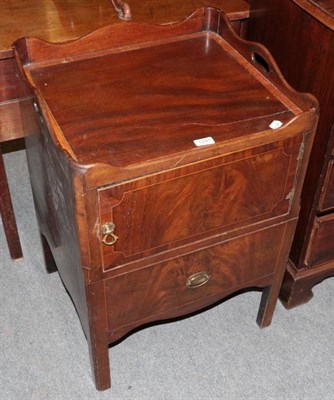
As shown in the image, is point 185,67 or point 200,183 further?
point 185,67

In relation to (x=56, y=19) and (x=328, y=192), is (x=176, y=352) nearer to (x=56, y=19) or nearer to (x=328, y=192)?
(x=328, y=192)

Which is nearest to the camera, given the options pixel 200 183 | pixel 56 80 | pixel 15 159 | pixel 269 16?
pixel 200 183

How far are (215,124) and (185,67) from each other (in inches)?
8.4

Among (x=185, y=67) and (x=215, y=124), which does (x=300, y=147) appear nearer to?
(x=215, y=124)

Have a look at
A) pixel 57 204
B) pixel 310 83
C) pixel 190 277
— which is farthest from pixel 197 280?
pixel 310 83

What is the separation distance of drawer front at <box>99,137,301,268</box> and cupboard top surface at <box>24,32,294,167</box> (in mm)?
49

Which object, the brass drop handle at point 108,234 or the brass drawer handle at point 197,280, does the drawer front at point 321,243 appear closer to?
the brass drawer handle at point 197,280

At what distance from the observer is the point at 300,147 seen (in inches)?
43.1

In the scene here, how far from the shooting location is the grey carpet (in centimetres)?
140

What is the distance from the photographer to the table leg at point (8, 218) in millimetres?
1500

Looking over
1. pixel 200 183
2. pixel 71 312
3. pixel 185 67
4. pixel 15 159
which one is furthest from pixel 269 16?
pixel 15 159

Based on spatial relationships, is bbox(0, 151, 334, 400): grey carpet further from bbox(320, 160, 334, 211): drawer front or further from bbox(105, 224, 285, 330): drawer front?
bbox(320, 160, 334, 211): drawer front

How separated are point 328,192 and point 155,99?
477 millimetres

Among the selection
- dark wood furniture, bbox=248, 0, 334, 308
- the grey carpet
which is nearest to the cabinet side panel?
the grey carpet
